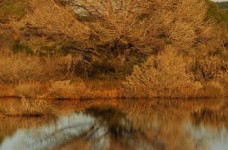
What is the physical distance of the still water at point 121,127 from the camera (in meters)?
15.6

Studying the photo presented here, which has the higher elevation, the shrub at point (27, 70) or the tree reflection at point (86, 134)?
the shrub at point (27, 70)

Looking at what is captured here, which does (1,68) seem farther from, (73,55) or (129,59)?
(129,59)

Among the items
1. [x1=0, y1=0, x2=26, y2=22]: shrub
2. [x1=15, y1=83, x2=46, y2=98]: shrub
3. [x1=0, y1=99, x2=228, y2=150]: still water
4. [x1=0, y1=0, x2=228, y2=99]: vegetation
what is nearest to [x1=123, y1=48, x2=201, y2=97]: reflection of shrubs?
[x1=0, y1=0, x2=228, y2=99]: vegetation

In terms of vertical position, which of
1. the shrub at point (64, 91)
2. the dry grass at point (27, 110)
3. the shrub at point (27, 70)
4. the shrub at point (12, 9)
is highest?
the shrub at point (12, 9)

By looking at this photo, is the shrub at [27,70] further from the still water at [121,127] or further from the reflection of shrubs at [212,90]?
the reflection of shrubs at [212,90]

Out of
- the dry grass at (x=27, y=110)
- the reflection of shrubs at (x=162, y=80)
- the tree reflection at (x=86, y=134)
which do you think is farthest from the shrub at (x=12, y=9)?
the tree reflection at (x=86, y=134)

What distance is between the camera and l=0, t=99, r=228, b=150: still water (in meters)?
15.6

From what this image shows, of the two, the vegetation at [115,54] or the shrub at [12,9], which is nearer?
the vegetation at [115,54]

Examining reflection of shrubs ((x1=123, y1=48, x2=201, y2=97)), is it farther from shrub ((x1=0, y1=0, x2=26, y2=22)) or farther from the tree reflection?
shrub ((x1=0, y1=0, x2=26, y2=22))

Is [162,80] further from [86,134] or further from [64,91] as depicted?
[86,134]

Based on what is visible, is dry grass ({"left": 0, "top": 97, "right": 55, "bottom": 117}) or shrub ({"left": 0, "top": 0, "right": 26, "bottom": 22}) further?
shrub ({"left": 0, "top": 0, "right": 26, "bottom": 22})

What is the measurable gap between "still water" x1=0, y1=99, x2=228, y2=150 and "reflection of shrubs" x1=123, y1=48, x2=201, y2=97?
2071mm

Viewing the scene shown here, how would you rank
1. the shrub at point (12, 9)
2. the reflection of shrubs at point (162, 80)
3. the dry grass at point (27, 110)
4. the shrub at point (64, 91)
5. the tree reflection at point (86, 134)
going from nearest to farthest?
the tree reflection at point (86, 134)
the dry grass at point (27, 110)
the shrub at point (64, 91)
the reflection of shrubs at point (162, 80)
the shrub at point (12, 9)

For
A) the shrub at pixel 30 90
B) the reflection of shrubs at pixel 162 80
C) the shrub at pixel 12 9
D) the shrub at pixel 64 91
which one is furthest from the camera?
the shrub at pixel 12 9
